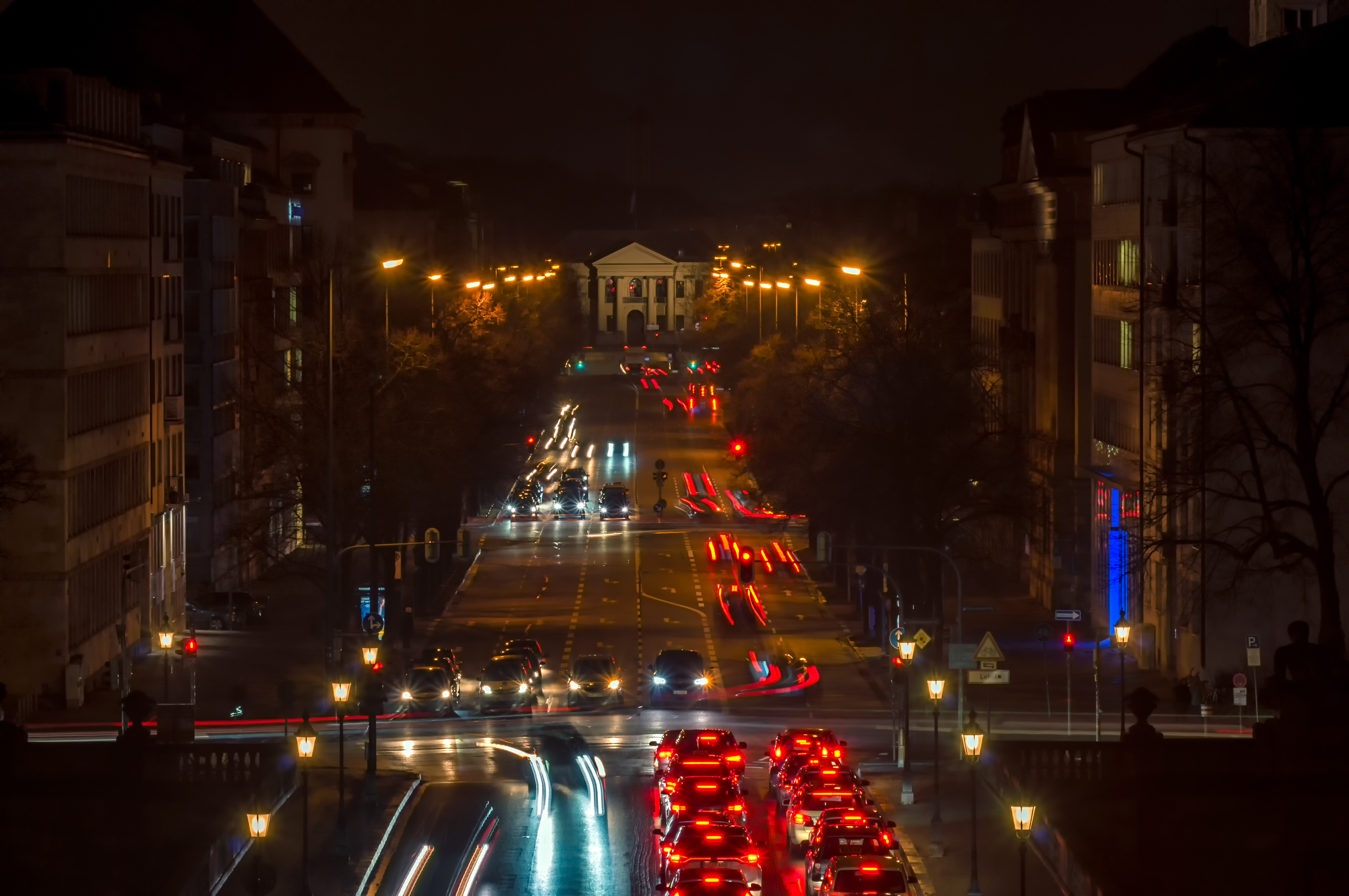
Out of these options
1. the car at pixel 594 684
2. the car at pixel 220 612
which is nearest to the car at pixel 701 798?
the car at pixel 594 684

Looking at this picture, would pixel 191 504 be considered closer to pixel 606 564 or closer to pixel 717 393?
pixel 606 564

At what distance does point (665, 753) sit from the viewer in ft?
151

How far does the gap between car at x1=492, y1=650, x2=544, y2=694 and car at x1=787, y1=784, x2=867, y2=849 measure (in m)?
20.6

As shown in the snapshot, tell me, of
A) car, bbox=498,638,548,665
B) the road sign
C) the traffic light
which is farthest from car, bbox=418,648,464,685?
the road sign

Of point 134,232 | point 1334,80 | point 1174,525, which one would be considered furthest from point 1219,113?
point 134,232

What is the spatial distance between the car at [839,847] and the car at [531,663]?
24.9 m

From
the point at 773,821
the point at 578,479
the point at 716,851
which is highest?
the point at 578,479

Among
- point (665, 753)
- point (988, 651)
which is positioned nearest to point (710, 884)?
point (988, 651)

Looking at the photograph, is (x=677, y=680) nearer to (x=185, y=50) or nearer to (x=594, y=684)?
(x=594, y=684)

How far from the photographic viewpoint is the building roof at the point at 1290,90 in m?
54.7

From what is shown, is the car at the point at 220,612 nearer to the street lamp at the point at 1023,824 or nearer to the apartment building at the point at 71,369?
the apartment building at the point at 71,369

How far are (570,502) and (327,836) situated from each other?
223 feet

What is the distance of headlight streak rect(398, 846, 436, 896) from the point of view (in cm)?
3512

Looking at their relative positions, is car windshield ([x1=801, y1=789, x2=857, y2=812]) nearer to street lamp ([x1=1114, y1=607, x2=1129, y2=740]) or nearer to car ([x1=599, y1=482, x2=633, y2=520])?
street lamp ([x1=1114, y1=607, x2=1129, y2=740])
